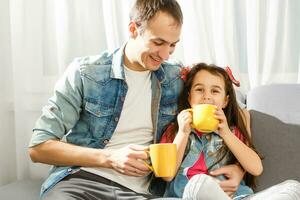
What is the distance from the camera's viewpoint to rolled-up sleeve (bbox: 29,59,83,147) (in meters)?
1.51

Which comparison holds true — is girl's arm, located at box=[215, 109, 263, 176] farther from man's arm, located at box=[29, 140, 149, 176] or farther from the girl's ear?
man's arm, located at box=[29, 140, 149, 176]

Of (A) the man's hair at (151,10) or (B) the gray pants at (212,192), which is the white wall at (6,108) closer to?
(A) the man's hair at (151,10)

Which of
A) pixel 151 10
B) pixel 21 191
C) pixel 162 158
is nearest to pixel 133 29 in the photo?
pixel 151 10

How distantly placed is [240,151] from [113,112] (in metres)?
0.46

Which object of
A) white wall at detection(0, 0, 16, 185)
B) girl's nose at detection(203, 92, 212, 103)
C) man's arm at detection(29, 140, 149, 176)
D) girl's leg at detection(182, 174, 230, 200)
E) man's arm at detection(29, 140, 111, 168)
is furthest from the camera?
white wall at detection(0, 0, 16, 185)

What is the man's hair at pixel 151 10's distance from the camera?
4.87 ft

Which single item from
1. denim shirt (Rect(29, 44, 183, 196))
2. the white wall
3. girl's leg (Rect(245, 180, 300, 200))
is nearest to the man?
denim shirt (Rect(29, 44, 183, 196))

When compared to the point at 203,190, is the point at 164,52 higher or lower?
higher

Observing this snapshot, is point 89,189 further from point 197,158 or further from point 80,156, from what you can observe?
point 197,158

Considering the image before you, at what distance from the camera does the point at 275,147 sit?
5.31 ft

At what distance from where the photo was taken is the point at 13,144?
2105mm

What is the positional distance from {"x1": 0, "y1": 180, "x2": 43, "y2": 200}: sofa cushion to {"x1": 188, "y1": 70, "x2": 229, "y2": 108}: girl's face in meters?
0.69

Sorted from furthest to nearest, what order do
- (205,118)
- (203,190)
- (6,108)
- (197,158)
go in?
1. (6,108)
2. (197,158)
3. (205,118)
4. (203,190)

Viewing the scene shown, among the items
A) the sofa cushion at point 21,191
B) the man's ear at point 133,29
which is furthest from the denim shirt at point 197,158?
the sofa cushion at point 21,191
